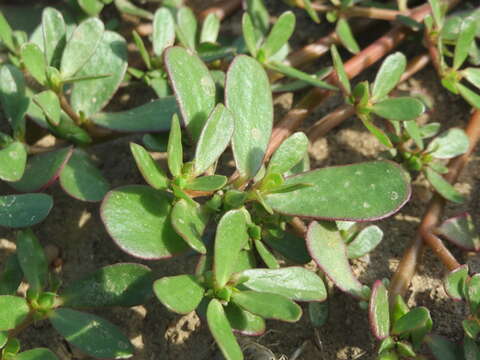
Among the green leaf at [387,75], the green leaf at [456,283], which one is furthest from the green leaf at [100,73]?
the green leaf at [456,283]

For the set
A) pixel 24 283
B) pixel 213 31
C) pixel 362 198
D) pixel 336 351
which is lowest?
pixel 336 351

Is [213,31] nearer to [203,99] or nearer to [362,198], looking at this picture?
[203,99]

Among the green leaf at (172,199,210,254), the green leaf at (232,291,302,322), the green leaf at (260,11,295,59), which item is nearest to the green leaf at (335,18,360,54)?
the green leaf at (260,11,295,59)

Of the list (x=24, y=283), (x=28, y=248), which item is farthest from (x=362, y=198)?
(x=24, y=283)

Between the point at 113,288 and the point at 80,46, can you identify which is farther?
the point at 80,46

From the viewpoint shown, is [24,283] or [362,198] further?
[24,283]

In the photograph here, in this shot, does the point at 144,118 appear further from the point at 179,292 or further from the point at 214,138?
the point at 179,292

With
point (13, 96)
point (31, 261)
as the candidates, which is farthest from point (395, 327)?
point (13, 96)

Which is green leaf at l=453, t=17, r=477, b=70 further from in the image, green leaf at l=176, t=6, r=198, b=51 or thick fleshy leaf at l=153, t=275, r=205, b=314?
thick fleshy leaf at l=153, t=275, r=205, b=314
